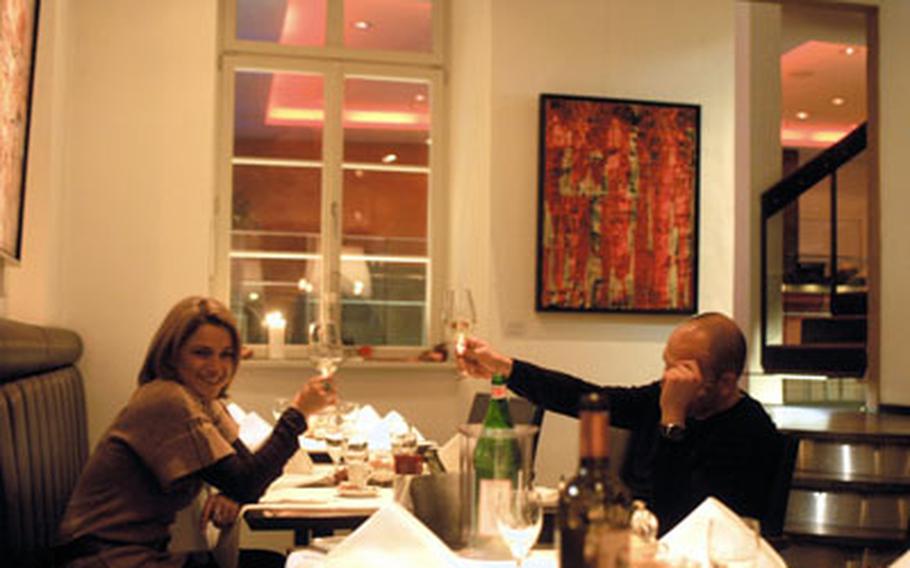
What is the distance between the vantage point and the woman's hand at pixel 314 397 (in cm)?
246

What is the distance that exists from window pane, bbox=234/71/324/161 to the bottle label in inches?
186

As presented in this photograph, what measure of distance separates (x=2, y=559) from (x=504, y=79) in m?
3.93

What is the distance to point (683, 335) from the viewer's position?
2.33m

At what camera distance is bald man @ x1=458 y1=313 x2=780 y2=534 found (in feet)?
7.27

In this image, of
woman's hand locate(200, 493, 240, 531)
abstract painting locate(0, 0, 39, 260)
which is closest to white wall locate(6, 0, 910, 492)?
abstract painting locate(0, 0, 39, 260)

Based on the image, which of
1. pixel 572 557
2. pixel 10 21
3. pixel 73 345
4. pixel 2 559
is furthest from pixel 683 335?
pixel 73 345

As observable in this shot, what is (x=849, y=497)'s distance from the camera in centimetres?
434

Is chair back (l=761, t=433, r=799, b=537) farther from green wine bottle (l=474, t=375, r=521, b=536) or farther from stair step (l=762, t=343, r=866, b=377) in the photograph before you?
stair step (l=762, t=343, r=866, b=377)

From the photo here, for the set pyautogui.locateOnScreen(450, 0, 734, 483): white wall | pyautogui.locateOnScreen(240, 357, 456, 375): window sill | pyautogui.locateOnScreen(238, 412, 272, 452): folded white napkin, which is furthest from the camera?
pyautogui.locateOnScreen(240, 357, 456, 375): window sill

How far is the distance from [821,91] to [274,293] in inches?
274

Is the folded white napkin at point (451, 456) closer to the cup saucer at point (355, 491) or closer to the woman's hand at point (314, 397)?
the cup saucer at point (355, 491)

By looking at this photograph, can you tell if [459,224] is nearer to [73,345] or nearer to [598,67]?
[598,67]

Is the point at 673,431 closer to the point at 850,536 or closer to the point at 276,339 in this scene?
the point at 850,536

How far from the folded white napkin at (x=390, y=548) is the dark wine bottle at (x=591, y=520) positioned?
32 centimetres
